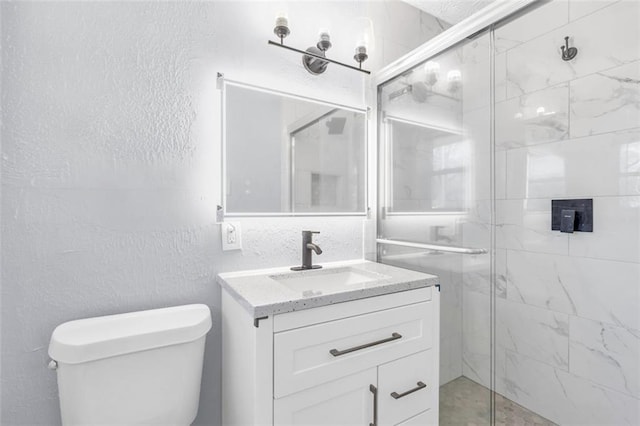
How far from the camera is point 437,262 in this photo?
152cm

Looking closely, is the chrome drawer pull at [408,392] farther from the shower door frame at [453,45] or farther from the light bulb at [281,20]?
the light bulb at [281,20]

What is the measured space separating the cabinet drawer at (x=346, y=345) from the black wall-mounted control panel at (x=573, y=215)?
36.4 inches

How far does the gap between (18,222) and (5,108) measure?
37cm

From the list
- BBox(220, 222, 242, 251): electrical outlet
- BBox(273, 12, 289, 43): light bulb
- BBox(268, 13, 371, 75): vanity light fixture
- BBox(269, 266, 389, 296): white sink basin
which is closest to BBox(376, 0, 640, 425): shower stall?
BBox(268, 13, 371, 75): vanity light fixture

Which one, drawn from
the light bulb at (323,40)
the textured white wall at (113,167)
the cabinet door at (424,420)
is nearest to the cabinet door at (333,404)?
the cabinet door at (424,420)

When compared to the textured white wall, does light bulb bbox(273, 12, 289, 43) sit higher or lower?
higher

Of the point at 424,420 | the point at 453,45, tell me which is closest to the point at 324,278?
the point at 424,420

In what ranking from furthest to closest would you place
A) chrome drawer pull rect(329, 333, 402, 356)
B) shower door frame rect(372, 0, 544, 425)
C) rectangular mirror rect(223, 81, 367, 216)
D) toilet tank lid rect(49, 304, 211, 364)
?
rectangular mirror rect(223, 81, 367, 216) → shower door frame rect(372, 0, 544, 425) → chrome drawer pull rect(329, 333, 402, 356) → toilet tank lid rect(49, 304, 211, 364)

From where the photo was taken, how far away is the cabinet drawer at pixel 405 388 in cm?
110

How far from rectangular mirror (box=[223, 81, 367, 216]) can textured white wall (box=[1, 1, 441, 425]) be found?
75mm

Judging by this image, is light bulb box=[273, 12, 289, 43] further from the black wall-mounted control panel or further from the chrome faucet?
the black wall-mounted control panel

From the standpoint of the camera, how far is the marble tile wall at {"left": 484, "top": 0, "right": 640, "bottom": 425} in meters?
1.40

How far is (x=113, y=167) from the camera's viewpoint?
44.5 inches

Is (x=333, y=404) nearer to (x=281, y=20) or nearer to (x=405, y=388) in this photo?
(x=405, y=388)
